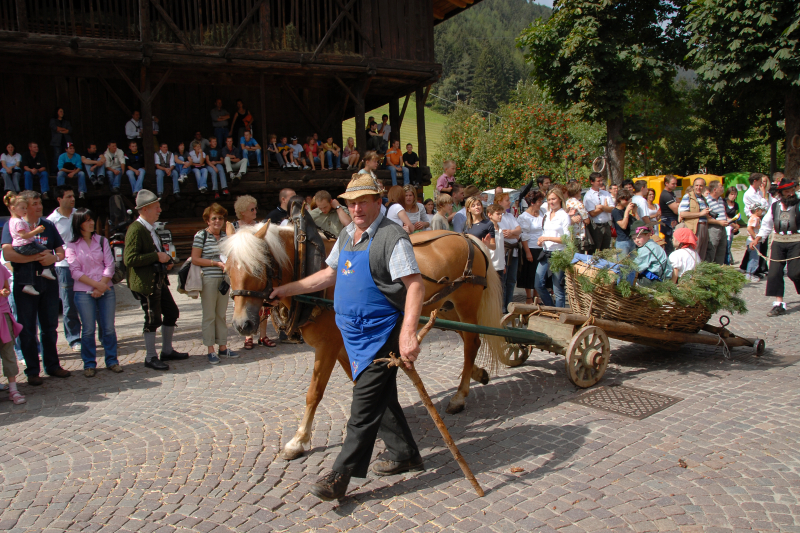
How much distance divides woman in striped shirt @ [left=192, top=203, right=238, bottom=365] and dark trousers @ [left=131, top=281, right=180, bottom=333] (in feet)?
1.39

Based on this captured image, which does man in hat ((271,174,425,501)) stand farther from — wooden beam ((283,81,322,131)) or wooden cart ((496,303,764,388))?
wooden beam ((283,81,322,131))

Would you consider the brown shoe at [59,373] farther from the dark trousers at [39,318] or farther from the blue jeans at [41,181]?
the blue jeans at [41,181]

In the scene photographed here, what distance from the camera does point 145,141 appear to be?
45.4ft

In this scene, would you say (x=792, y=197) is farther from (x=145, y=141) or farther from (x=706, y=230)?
(x=145, y=141)

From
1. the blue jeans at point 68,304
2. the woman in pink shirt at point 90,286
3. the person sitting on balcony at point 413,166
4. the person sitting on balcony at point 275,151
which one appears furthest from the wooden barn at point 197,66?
the woman in pink shirt at point 90,286

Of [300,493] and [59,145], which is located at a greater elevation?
[59,145]

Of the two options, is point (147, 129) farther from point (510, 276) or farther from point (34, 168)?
point (510, 276)

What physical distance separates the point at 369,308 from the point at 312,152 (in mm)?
13373

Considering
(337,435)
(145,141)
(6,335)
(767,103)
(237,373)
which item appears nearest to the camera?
(337,435)

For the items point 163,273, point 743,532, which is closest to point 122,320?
point 163,273

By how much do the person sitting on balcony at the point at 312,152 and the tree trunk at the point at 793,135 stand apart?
17.6 meters

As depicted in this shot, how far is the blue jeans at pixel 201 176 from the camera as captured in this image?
14516 millimetres

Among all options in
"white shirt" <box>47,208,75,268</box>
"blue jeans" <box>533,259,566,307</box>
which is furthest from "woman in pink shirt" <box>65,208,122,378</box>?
"blue jeans" <box>533,259,566,307</box>

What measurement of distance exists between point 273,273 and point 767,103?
81.0 feet
